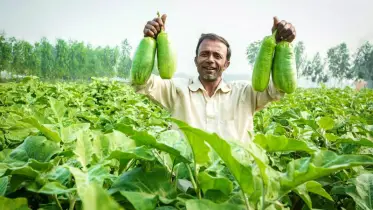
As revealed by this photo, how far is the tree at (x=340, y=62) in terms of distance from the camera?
8212cm

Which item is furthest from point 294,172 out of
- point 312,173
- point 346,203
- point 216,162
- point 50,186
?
point 346,203

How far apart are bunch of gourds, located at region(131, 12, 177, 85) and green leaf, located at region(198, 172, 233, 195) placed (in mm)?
984

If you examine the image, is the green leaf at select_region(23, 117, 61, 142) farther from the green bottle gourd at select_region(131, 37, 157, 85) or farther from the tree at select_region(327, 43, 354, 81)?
the tree at select_region(327, 43, 354, 81)

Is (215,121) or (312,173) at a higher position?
(312,173)

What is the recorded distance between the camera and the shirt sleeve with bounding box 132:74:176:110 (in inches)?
117

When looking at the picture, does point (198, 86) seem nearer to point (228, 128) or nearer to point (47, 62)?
point (228, 128)

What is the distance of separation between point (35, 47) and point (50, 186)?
2672 inches

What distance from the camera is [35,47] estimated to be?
61.7m

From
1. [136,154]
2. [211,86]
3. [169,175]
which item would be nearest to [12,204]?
[136,154]

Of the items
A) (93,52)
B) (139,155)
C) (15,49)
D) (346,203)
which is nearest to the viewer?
(139,155)

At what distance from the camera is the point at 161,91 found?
3252 millimetres

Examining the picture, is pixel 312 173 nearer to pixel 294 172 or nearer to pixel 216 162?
pixel 294 172

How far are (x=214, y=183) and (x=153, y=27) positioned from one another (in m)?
1.22

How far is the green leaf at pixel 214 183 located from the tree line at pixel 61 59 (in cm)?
5749
